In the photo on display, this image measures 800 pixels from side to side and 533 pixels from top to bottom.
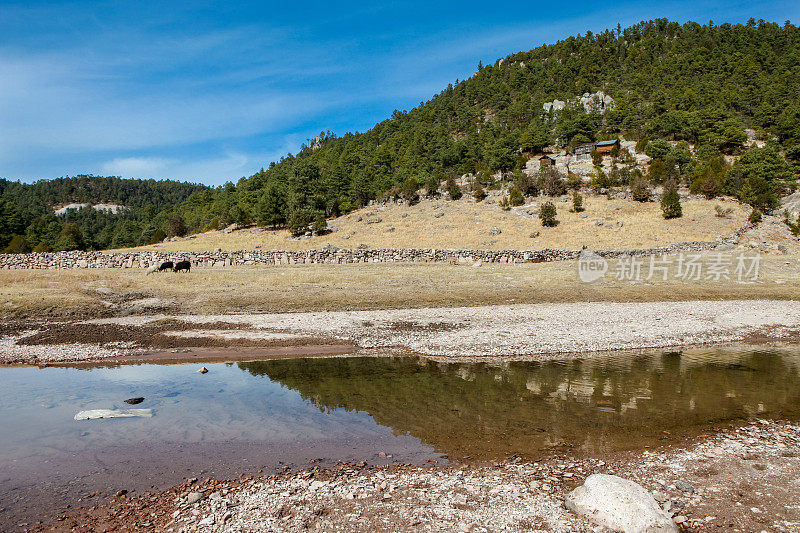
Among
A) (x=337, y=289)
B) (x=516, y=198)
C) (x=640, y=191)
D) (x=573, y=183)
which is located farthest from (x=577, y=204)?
(x=337, y=289)

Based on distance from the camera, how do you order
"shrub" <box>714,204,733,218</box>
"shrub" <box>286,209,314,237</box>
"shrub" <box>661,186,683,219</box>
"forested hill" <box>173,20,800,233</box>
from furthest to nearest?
1. "forested hill" <box>173,20,800,233</box>
2. "shrub" <box>286,209,314,237</box>
3. "shrub" <box>661,186,683,219</box>
4. "shrub" <box>714,204,733,218</box>

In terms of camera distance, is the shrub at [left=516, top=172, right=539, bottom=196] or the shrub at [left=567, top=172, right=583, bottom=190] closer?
the shrub at [left=516, top=172, right=539, bottom=196]

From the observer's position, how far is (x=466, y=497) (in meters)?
7.43

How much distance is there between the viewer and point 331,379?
580 inches

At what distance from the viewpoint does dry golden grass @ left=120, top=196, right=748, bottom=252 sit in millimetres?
55188

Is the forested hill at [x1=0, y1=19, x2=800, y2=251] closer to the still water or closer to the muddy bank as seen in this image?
the muddy bank

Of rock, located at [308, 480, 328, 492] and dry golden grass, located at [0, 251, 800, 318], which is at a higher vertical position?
dry golden grass, located at [0, 251, 800, 318]

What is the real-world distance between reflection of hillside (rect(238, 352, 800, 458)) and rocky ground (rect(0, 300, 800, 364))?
2051 millimetres

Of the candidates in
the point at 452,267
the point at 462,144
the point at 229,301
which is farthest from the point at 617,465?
the point at 462,144

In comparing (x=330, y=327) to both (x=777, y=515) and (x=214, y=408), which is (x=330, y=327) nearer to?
(x=214, y=408)

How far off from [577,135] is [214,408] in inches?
5230

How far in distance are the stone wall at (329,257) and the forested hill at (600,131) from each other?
2333cm

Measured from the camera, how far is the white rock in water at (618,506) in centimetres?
628

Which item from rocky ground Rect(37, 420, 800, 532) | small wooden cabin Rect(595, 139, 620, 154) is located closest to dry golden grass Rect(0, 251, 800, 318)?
rocky ground Rect(37, 420, 800, 532)
